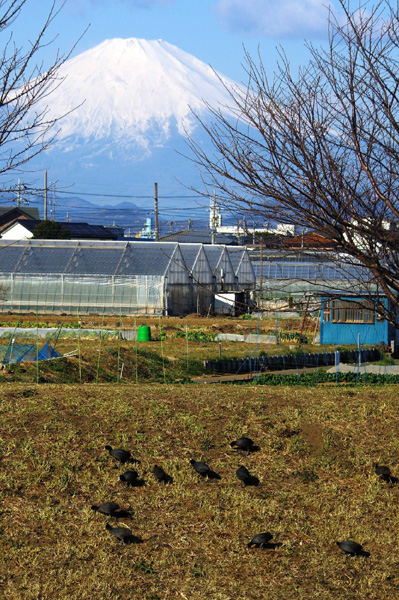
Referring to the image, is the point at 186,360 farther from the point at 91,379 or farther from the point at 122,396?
the point at 122,396

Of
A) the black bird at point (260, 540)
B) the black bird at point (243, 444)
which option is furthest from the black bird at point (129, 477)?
the black bird at point (260, 540)

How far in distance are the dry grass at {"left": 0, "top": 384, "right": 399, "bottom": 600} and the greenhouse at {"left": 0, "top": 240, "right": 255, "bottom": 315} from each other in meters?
27.8

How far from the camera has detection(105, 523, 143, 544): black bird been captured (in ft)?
21.2

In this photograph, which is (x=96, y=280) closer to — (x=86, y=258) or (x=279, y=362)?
(x=86, y=258)

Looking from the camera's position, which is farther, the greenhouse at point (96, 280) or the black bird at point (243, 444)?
the greenhouse at point (96, 280)

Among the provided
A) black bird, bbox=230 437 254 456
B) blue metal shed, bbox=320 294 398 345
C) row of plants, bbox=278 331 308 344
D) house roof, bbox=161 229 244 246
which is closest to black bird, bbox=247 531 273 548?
black bird, bbox=230 437 254 456

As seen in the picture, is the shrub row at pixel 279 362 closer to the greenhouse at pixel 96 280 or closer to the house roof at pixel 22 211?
the greenhouse at pixel 96 280

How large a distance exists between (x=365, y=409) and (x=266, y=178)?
3.38 m

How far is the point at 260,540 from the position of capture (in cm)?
649

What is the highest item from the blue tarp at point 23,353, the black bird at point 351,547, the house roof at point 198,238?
the house roof at point 198,238

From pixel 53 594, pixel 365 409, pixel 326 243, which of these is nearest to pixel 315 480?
pixel 365 409

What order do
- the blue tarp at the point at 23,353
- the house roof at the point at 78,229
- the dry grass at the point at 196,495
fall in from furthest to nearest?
1. the house roof at the point at 78,229
2. the blue tarp at the point at 23,353
3. the dry grass at the point at 196,495

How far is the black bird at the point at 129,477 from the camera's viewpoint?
7.42 metres

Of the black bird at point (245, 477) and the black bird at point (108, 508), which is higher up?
the black bird at point (245, 477)
